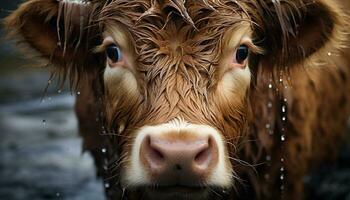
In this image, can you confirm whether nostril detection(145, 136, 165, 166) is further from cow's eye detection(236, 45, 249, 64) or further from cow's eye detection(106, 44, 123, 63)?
cow's eye detection(236, 45, 249, 64)

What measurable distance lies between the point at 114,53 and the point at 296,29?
Answer: 1120mm

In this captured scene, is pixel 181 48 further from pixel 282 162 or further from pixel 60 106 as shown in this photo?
pixel 60 106

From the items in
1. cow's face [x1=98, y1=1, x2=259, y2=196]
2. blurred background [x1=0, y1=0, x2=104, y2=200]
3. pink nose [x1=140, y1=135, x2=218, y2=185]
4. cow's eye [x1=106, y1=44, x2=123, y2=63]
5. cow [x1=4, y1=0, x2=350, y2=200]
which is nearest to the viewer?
pink nose [x1=140, y1=135, x2=218, y2=185]

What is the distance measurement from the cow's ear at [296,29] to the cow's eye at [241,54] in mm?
222

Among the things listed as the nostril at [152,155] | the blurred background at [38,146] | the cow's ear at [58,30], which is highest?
the nostril at [152,155]

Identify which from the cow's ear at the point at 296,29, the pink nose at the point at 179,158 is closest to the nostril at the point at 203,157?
the pink nose at the point at 179,158

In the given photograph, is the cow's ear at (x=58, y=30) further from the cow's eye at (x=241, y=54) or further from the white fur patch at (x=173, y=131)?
the white fur patch at (x=173, y=131)

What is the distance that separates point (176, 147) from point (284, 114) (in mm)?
1856

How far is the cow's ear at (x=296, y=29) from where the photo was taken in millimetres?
5184

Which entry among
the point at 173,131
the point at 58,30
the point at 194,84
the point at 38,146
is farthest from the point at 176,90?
the point at 38,146

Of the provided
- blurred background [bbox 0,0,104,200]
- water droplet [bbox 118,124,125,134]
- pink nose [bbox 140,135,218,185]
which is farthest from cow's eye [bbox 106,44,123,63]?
blurred background [bbox 0,0,104,200]

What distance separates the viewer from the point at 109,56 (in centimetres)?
499

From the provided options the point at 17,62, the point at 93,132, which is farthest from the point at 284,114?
the point at 17,62

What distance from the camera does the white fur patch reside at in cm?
424
